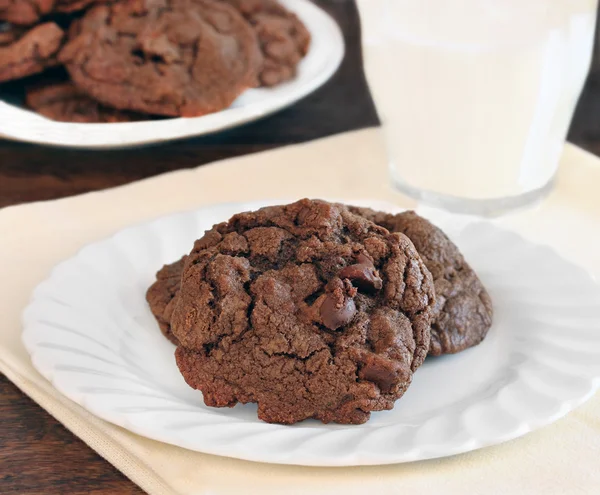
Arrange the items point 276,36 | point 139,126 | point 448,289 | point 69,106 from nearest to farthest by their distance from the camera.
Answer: point 448,289 → point 139,126 → point 69,106 → point 276,36

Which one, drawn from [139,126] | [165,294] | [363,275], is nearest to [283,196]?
[139,126]

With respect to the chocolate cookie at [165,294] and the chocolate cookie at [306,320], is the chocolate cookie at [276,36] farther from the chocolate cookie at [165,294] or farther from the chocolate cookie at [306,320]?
the chocolate cookie at [306,320]

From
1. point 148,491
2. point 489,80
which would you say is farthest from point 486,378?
point 489,80

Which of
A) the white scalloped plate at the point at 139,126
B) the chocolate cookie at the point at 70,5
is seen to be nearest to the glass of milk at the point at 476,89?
the white scalloped plate at the point at 139,126

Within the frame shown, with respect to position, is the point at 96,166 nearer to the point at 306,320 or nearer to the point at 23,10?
the point at 23,10


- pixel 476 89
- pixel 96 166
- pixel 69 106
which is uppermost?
pixel 476 89

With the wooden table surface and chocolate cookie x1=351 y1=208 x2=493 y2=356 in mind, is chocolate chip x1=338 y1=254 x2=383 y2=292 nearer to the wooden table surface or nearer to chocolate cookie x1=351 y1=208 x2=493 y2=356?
chocolate cookie x1=351 y1=208 x2=493 y2=356

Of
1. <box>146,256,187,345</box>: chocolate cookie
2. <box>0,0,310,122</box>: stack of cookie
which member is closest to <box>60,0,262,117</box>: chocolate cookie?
<box>0,0,310,122</box>: stack of cookie
